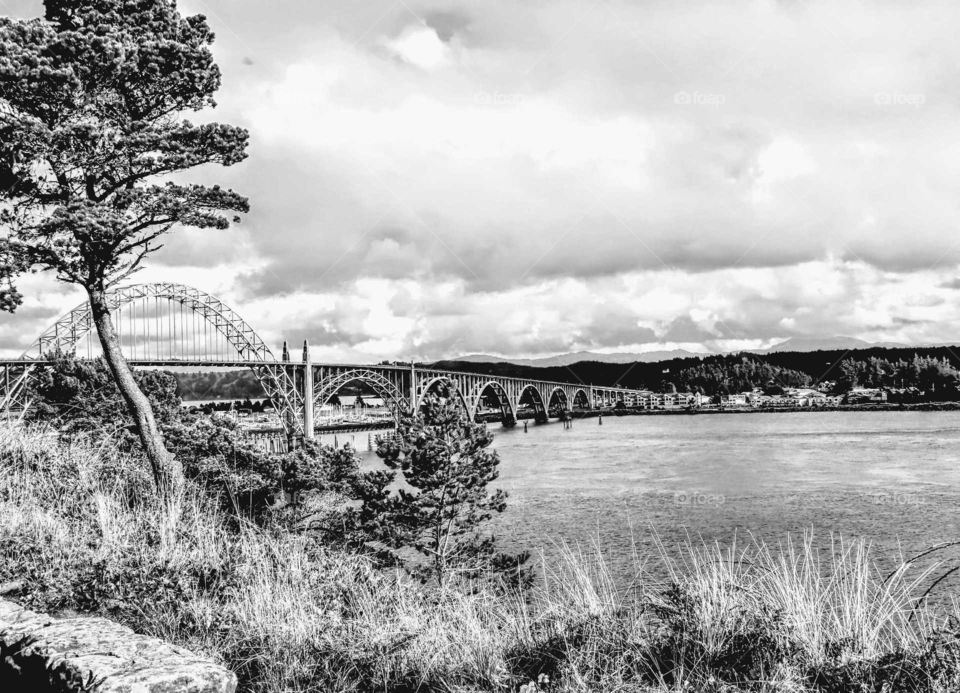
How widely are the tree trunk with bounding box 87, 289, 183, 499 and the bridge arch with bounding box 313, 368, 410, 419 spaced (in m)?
63.8

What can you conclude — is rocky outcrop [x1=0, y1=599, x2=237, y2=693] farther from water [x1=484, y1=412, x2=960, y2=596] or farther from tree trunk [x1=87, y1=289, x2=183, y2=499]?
water [x1=484, y1=412, x2=960, y2=596]

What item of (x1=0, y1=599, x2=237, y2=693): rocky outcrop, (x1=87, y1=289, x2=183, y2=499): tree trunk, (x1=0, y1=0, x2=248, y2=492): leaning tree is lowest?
(x1=0, y1=599, x2=237, y2=693): rocky outcrop

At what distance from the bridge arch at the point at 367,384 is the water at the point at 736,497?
23.2 m

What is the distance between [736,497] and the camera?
125 feet

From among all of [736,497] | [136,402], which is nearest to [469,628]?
[136,402]

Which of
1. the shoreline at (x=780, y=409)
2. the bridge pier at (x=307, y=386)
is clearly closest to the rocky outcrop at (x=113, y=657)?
the bridge pier at (x=307, y=386)

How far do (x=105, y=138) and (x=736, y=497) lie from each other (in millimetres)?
33599

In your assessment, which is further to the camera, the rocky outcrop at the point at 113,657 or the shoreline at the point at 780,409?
the shoreline at the point at 780,409

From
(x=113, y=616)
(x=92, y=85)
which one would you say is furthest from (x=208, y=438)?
(x=113, y=616)

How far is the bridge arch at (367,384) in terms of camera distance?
8161 cm

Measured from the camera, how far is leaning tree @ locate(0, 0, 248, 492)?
13.7 metres

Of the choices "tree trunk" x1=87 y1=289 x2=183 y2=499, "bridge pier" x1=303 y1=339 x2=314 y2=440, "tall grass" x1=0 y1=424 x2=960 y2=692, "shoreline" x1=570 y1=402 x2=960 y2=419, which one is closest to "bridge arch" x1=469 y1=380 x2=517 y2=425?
"shoreline" x1=570 y1=402 x2=960 y2=419

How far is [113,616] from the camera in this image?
6.67 meters

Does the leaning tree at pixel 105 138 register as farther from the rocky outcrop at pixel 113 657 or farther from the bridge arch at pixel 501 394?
the bridge arch at pixel 501 394
